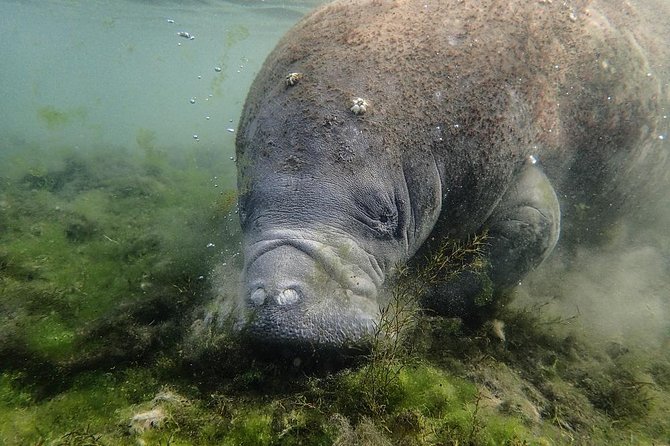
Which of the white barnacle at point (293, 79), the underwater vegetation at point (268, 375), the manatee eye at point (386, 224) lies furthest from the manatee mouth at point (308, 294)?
the white barnacle at point (293, 79)

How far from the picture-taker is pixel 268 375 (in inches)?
122

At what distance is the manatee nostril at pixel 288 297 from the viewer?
113 inches

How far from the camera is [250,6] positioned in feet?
96.1

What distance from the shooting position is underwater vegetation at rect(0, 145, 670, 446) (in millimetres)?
2854

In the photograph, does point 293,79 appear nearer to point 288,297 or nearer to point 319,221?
point 319,221

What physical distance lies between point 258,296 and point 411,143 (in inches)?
73.0

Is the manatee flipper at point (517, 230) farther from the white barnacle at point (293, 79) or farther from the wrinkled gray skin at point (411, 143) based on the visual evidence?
the white barnacle at point (293, 79)

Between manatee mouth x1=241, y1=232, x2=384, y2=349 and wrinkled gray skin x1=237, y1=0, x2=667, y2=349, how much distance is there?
1 centimetres

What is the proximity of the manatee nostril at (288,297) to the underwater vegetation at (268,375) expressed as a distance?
1.33 feet

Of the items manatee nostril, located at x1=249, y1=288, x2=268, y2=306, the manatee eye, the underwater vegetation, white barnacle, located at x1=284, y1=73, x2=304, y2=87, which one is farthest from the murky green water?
white barnacle, located at x1=284, y1=73, x2=304, y2=87

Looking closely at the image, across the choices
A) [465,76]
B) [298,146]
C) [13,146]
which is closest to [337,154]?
[298,146]

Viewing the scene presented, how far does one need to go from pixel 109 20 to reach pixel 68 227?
41.3 m

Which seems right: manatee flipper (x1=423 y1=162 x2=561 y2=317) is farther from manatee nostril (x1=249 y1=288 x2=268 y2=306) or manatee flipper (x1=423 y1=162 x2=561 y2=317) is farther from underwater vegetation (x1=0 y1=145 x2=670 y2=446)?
manatee nostril (x1=249 y1=288 x2=268 y2=306)

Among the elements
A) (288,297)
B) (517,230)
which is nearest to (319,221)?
(288,297)
